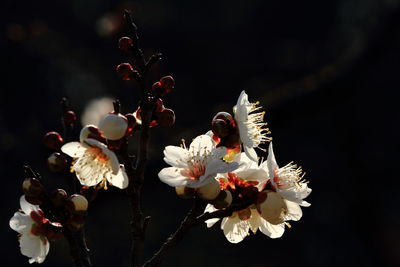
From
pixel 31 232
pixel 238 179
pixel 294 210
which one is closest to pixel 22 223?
pixel 31 232

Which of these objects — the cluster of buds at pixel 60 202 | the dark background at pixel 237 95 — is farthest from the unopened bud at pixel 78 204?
the dark background at pixel 237 95

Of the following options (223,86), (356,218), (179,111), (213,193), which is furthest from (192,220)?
(223,86)

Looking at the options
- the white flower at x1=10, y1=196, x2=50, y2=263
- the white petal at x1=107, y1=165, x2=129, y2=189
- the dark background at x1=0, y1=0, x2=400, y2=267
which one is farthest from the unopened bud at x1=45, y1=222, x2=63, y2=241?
the dark background at x1=0, y1=0, x2=400, y2=267

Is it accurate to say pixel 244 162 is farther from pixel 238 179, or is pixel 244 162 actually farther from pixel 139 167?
pixel 139 167

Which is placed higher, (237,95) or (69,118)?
(237,95)

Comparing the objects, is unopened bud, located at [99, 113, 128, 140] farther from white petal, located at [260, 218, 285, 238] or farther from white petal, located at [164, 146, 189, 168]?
white petal, located at [260, 218, 285, 238]

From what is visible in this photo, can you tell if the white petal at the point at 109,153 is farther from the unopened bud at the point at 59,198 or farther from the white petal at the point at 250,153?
the white petal at the point at 250,153
